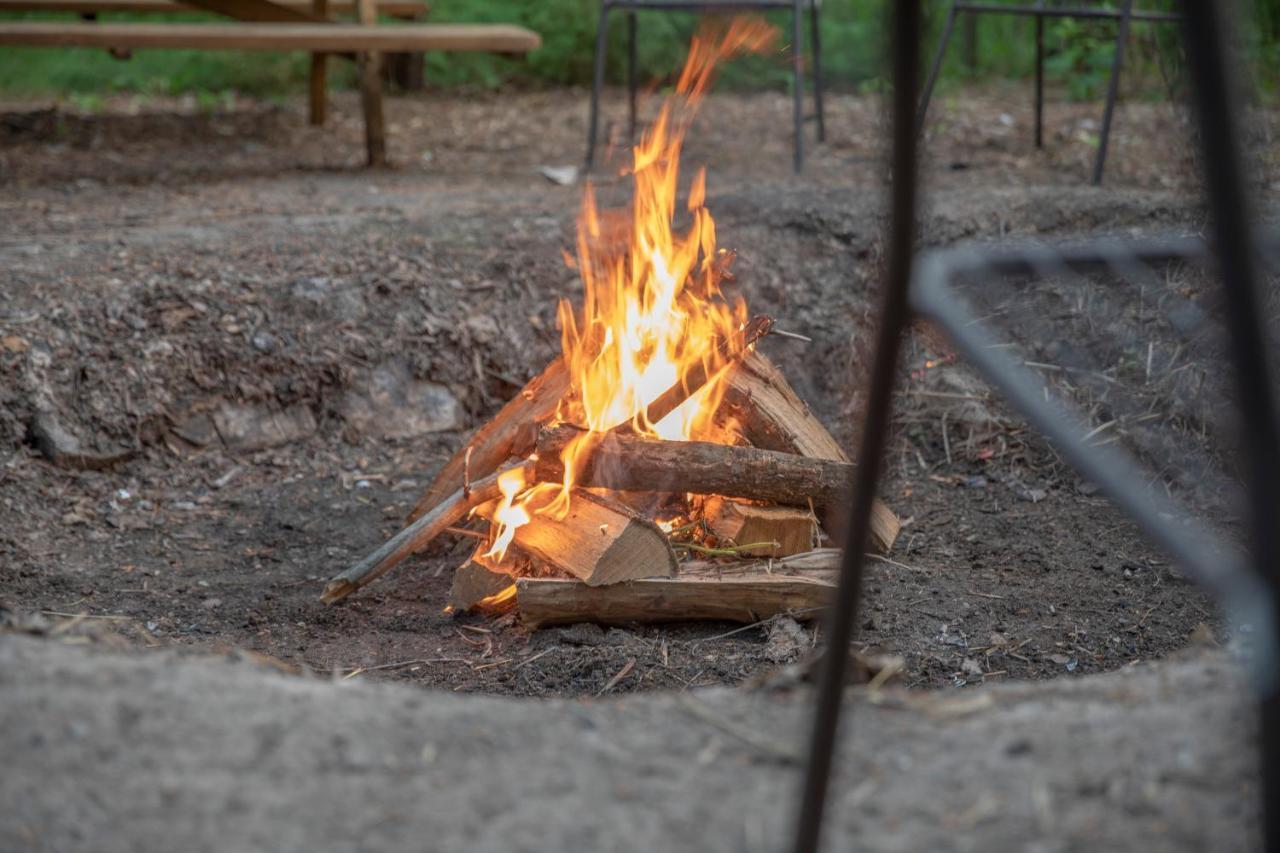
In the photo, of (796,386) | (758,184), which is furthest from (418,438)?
(758,184)

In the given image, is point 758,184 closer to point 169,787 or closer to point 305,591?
point 305,591

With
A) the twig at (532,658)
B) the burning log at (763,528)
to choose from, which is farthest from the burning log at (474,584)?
the burning log at (763,528)

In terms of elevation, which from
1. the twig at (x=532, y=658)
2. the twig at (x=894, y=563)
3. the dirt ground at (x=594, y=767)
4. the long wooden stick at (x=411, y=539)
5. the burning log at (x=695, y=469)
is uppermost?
the dirt ground at (x=594, y=767)

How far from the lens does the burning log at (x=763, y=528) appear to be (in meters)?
3.17

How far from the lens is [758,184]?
224 inches

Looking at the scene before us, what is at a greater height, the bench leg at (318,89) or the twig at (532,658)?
the bench leg at (318,89)

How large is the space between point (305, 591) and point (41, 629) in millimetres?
1411

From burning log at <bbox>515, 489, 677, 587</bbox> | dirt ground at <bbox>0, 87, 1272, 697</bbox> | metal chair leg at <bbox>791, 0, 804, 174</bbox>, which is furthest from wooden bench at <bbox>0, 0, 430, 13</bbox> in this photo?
burning log at <bbox>515, 489, 677, 587</bbox>

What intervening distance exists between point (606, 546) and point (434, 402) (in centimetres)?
157

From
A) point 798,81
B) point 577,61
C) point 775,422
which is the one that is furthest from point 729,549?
point 577,61

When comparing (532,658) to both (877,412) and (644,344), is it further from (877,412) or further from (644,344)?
(877,412)

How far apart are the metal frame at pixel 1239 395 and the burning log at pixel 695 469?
1620mm

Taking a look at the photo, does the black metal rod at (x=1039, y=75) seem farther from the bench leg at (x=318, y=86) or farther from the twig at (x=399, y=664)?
the twig at (x=399, y=664)

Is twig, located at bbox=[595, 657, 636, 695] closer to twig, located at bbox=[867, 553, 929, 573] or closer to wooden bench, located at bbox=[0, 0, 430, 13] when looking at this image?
twig, located at bbox=[867, 553, 929, 573]
